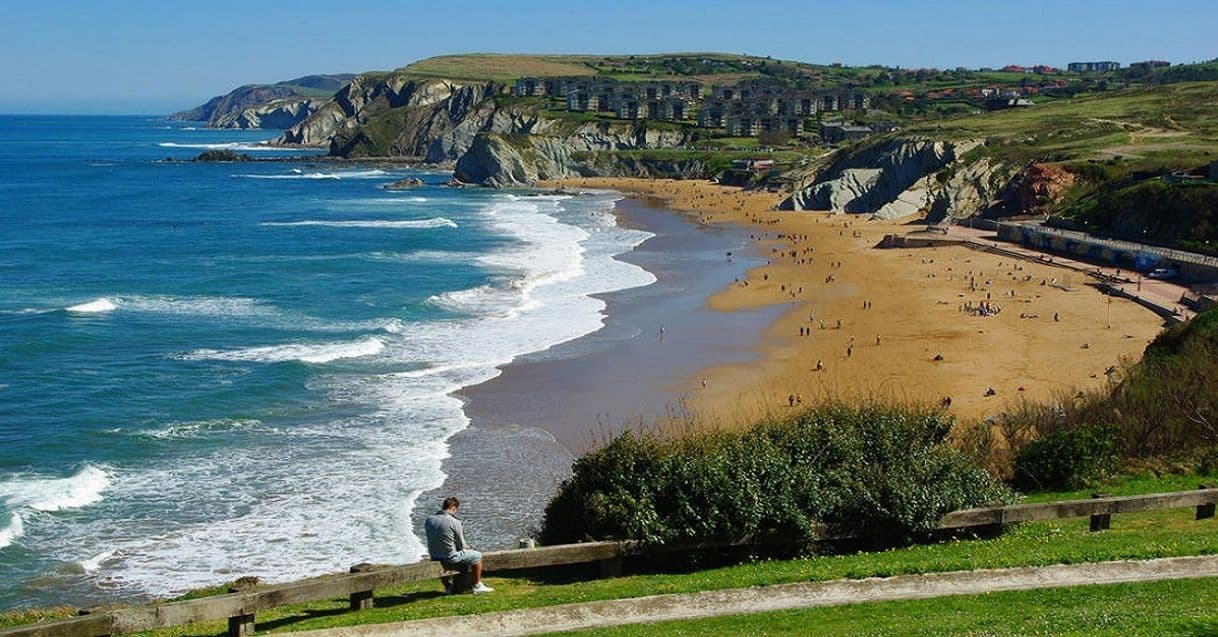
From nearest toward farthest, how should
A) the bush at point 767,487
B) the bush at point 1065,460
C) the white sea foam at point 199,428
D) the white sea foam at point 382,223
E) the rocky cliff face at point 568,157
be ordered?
the bush at point 767,487 < the bush at point 1065,460 < the white sea foam at point 199,428 < the white sea foam at point 382,223 < the rocky cliff face at point 568,157

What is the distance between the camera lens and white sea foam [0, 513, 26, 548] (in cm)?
2227

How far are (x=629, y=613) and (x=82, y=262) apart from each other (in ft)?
199

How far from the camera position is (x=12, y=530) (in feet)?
74.8

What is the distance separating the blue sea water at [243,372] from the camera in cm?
2242

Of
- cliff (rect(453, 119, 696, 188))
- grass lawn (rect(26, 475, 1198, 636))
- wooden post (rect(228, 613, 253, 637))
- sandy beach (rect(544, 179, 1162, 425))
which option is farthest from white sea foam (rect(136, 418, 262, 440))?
cliff (rect(453, 119, 696, 188))

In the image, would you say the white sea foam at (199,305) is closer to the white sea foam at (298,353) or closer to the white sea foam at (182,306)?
the white sea foam at (182,306)

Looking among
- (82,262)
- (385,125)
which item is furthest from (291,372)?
(385,125)

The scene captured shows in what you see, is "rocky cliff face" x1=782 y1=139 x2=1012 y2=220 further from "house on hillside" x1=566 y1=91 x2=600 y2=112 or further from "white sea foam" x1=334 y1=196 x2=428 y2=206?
"house on hillside" x1=566 y1=91 x2=600 y2=112

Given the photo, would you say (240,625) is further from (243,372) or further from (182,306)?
(182,306)

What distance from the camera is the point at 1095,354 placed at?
128 feet

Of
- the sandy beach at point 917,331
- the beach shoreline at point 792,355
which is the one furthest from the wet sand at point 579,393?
the sandy beach at point 917,331

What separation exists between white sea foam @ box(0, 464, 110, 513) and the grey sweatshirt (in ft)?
50.4

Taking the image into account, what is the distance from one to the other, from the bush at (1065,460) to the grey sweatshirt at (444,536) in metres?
9.69

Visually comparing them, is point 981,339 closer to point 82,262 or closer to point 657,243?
point 657,243
